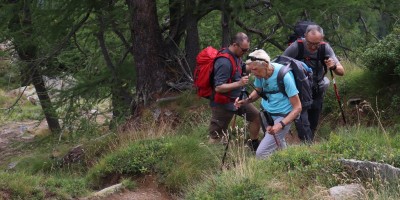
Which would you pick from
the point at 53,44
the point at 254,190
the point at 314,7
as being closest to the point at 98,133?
the point at 53,44

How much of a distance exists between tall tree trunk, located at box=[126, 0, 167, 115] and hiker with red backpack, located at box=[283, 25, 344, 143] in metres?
4.32

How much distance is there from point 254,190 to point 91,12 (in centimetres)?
682

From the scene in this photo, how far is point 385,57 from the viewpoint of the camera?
9.00m

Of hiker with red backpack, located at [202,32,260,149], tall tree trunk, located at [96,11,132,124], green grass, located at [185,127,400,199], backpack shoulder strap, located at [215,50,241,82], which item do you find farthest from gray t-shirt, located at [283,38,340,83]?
tall tree trunk, located at [96,11,132,124]

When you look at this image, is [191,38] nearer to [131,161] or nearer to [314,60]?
[131,161]

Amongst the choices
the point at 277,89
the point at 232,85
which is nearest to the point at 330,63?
the point at 277,89

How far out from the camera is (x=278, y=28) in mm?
11859

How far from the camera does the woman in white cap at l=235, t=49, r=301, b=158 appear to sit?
6.33 m

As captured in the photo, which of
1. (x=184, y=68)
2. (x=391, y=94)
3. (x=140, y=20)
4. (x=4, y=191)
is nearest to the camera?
(x=4, y=191)

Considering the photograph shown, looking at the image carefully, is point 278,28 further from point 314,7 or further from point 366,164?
point 366,164

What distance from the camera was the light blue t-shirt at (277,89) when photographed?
250 inches

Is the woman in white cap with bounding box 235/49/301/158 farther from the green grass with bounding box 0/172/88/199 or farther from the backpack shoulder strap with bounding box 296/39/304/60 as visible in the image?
the green grass with bounding box 0/172/88/199

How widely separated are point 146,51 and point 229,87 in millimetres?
4080

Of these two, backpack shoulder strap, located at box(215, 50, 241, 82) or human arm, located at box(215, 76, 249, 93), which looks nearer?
human arm, located at box(215, 76, 249, 93)
